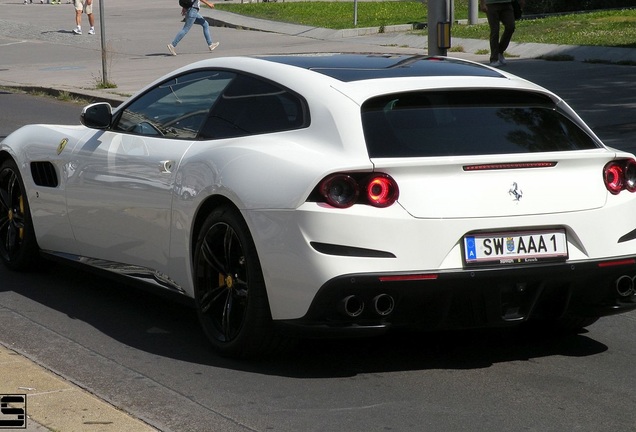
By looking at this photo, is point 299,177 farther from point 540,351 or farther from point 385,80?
point 540,351

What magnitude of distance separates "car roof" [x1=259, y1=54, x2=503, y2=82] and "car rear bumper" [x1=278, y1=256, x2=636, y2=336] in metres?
1.18

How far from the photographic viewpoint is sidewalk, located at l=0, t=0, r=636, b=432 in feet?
75.0

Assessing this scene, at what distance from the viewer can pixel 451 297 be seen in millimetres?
5645

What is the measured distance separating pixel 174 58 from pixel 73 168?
19.9 m

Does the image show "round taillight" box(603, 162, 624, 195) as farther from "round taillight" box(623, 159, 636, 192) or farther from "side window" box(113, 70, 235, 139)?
"side window" box(113, 70, 235, 139)

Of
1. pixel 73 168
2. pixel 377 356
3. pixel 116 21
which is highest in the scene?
pixel 73 168

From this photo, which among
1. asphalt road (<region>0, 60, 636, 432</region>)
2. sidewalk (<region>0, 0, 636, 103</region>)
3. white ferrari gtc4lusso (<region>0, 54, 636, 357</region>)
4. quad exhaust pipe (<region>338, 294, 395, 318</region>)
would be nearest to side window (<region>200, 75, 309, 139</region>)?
white ferrari gtc4lusso (<region>0, 54, 636, 357</region>)

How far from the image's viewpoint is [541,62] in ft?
73.6

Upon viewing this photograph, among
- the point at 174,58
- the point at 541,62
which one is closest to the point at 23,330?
the point at 541,62

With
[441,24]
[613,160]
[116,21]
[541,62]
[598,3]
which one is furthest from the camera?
[116,21]

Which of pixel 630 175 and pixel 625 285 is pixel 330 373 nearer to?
pixel 625 285

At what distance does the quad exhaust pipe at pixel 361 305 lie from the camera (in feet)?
18.3

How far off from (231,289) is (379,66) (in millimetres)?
1421

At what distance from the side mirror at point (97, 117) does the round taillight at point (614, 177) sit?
294 cm
